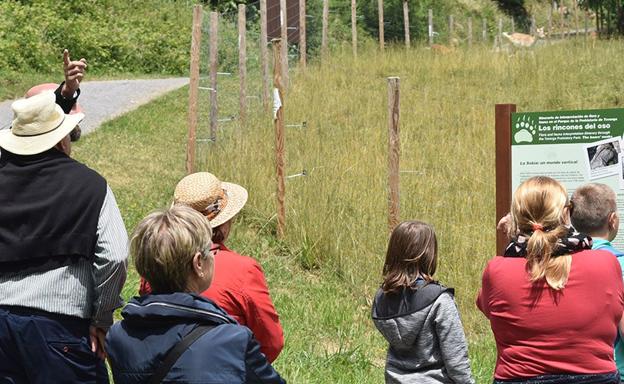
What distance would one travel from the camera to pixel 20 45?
2189cm

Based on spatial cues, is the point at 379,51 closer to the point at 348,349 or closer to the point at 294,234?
the point at 294,234

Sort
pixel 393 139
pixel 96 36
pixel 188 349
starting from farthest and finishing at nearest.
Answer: pixel 96 36, pixel 393 139, pixel 188 349

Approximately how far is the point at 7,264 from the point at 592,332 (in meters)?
2.17

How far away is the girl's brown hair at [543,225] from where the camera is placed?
3650 millimetres

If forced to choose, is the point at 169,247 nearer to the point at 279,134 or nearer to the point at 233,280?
the point at 233,280

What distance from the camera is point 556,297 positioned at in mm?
3676

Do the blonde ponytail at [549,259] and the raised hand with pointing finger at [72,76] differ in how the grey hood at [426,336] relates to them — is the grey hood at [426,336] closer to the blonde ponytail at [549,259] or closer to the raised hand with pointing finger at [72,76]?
the blonde ponytail at [549,259]

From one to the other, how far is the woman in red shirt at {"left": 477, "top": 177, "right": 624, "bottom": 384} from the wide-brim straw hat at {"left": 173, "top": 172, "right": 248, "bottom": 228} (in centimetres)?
107

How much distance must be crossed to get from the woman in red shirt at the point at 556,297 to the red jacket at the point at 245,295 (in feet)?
2.96

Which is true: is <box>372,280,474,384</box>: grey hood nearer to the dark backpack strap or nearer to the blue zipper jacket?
the blue zipper jacket

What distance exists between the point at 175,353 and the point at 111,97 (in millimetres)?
16804

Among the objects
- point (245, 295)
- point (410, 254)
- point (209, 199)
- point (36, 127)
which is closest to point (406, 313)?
point (410, 254)

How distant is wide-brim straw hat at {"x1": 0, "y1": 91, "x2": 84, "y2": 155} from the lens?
3725mm

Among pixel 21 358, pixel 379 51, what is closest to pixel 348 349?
pixel 21 358
